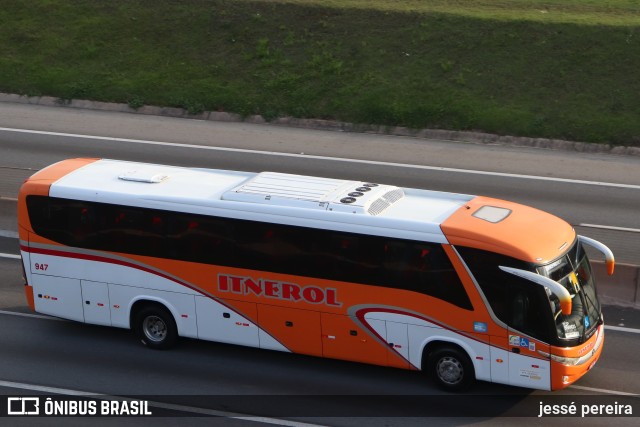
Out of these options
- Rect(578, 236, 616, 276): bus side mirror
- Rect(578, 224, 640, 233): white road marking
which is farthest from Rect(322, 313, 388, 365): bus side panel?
Rect(578, 224, 640, 233): white road marking

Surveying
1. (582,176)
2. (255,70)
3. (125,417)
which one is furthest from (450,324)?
(255,70)

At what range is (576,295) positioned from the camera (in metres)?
13.8

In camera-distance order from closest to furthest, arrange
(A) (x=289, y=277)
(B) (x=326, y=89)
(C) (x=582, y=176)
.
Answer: (A) (x=289, y=277)
(C) (x=582, y=176)
(B) (x=326, y=89)

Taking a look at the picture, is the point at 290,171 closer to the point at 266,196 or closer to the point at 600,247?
the point at 266,196

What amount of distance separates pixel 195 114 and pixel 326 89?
4384 mm

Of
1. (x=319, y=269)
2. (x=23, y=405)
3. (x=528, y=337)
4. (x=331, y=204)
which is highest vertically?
(x=331, y=204)

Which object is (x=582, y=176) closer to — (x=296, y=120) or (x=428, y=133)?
(x=428, y=133)

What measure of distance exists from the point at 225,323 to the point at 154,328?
135 centimetres

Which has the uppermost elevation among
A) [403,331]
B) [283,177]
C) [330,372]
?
A: [283,177]

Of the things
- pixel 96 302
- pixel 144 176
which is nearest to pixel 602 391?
pixel 144 176

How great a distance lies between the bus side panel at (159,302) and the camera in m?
15.5

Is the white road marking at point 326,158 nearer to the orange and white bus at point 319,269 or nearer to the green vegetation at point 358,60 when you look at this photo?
the green vegetation at point 358,60

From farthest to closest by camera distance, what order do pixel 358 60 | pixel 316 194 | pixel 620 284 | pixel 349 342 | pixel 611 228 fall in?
pixel 358 60, pixel 611 228, pixel 620 284, pixel 316 194, pixel 349 342

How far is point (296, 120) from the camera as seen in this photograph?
3098 centimetres
